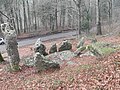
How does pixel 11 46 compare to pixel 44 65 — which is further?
pixel 11 46

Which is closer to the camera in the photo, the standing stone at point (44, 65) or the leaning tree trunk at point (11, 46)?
the standing stone at point (44, 65)

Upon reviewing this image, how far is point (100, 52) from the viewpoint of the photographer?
1377 centimetres

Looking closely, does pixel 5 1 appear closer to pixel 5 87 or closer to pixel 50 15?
pixel 50 15

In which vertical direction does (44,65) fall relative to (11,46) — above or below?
below

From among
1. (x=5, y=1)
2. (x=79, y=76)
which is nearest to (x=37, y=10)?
(x=5, y=1)

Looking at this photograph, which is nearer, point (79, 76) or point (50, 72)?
point (79, 76)

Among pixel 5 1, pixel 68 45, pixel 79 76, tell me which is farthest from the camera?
pixel 5 1

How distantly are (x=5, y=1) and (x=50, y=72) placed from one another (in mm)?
34716

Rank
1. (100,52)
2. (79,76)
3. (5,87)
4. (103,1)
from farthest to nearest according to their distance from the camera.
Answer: (103,1)
(100,52)
(5,87)
(79,76)

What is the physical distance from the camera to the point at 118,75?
9008mm

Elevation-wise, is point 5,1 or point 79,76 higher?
point 5,1

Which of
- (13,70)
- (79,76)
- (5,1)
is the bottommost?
(13,70)

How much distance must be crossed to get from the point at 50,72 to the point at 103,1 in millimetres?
42871

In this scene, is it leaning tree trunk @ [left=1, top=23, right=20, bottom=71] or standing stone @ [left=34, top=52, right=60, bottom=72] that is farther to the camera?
leaning tree trunk @ [left=1, top=23, right=20, bottom=71]
